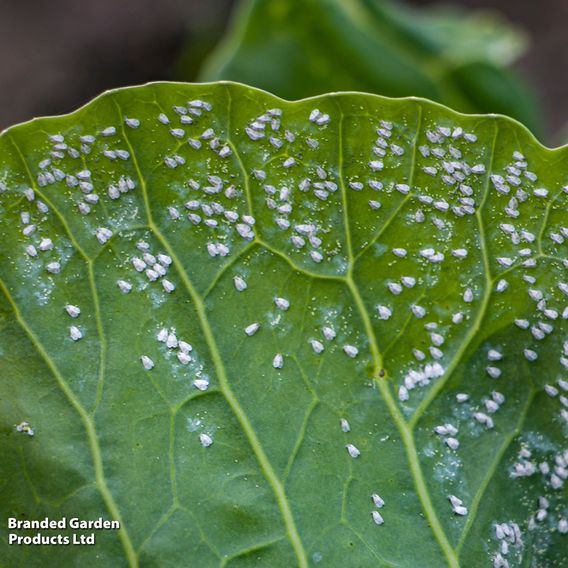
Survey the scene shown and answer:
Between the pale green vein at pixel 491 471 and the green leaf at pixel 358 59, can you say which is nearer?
the pale green vein at pixel 491 471

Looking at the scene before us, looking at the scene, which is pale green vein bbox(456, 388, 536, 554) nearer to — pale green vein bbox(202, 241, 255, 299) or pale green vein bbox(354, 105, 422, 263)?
pale green vein bbox(354, 105, 422, 263)

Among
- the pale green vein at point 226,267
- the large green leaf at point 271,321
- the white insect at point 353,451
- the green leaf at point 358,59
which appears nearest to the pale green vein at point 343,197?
the large green leaf at point 271,321

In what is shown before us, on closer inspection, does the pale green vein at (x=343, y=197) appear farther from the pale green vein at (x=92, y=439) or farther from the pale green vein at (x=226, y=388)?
the pale green vein at (x=92, y=439)

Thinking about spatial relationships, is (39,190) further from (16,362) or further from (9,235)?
(16,362)

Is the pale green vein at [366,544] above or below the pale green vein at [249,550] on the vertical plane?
below

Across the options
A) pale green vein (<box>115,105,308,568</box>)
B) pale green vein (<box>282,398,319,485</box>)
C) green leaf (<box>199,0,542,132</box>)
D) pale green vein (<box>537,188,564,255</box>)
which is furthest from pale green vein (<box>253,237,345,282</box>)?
green leaf (<box>199,0,542,132</box>)

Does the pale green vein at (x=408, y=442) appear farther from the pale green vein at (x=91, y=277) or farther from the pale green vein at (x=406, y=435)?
the pale green vein at (x=91, y=277)

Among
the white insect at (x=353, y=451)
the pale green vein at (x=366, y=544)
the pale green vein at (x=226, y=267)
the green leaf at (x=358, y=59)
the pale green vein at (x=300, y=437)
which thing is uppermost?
the green leaf at (x=358, y=59)
